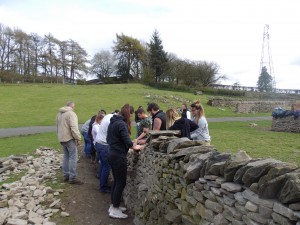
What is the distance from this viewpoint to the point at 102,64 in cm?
7269

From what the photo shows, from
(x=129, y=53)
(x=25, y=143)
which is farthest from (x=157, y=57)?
(x=25, y=143)

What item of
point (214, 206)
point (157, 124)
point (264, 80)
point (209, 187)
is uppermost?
point (264, 80)

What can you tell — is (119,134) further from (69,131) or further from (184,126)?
(69,131)

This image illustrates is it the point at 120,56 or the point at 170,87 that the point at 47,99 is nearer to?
the point at 170,87

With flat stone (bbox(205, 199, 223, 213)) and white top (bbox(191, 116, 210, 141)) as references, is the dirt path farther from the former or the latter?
flat stone (bbox(205, 199, 223, 213))

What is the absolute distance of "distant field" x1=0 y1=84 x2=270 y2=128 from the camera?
89.8ft

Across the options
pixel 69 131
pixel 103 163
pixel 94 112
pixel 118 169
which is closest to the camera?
pixel 118 169

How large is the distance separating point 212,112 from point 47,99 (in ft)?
68.1

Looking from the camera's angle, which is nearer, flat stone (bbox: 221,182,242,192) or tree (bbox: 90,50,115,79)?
flat stone (bbox: 221,182,242,192)

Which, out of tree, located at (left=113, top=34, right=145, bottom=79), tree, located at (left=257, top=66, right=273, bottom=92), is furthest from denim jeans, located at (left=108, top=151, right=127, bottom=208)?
tree, located at (left=113, top=34, right=145, bottom=79)

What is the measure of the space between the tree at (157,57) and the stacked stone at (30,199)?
169 feet

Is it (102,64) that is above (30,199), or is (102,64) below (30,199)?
above

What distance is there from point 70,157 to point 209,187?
5.39 meters

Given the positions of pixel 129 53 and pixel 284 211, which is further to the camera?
pixel 129 53
